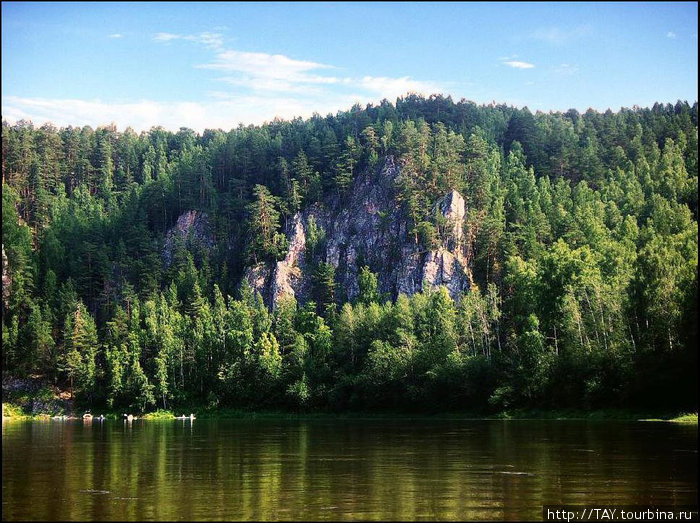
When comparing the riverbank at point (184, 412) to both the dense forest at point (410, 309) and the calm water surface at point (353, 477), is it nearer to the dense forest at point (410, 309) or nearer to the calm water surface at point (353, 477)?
the dense forest at point (410, 309)

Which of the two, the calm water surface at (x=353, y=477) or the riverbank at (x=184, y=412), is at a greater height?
the calm water surface at (x=353, y=477)

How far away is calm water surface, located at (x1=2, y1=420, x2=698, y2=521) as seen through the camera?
98.3 ft

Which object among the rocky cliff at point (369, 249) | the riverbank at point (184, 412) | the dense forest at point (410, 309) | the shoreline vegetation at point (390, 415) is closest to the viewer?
the shoreline vegetation at point (390, 415)

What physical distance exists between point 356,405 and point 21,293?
86.9m

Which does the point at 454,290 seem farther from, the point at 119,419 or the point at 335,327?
the point at 119,419

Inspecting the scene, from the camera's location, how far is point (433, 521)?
2755 cm

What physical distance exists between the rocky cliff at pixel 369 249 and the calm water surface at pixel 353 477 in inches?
4001

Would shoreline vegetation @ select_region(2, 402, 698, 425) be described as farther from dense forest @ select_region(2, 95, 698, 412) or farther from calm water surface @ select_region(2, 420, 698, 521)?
calm water surface @ select_region(2, 420, 698, 521)

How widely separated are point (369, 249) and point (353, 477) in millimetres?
141668

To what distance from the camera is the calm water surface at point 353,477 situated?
98.3 feet

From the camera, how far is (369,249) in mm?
180625

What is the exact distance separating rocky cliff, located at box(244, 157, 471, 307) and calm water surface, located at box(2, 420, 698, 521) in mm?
101621

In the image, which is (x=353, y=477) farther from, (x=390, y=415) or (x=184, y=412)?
(x=184, y=412)

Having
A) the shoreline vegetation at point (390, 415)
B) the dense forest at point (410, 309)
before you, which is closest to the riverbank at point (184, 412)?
the shoreline vegetation at point (390, 415)
